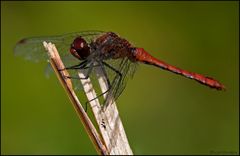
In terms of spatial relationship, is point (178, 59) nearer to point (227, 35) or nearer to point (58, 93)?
point (227, 35)

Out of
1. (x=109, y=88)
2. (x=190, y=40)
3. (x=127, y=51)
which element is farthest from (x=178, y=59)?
(x=109, y=88)

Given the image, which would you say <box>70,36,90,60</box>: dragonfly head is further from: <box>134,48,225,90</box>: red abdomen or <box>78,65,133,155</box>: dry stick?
<box>78,65,133,155</box>: dry stick

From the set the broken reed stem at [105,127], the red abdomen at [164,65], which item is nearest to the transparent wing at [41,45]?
the red abdomen at [164,65]

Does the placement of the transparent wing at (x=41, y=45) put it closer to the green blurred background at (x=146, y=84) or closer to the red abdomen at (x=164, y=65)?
the red abdomen at (x=164, y=65)

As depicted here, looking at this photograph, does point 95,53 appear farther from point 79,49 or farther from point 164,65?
point 164,65

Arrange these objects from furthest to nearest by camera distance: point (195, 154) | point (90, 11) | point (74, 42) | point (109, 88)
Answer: point (90, 11), point (195, 154), point (74, 42), point (109, 88)

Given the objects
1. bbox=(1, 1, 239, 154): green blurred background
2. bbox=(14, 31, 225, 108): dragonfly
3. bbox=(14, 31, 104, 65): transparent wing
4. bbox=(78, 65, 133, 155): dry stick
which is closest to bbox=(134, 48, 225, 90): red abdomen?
bbox=(14, 31, 225, 108): dragonfly
